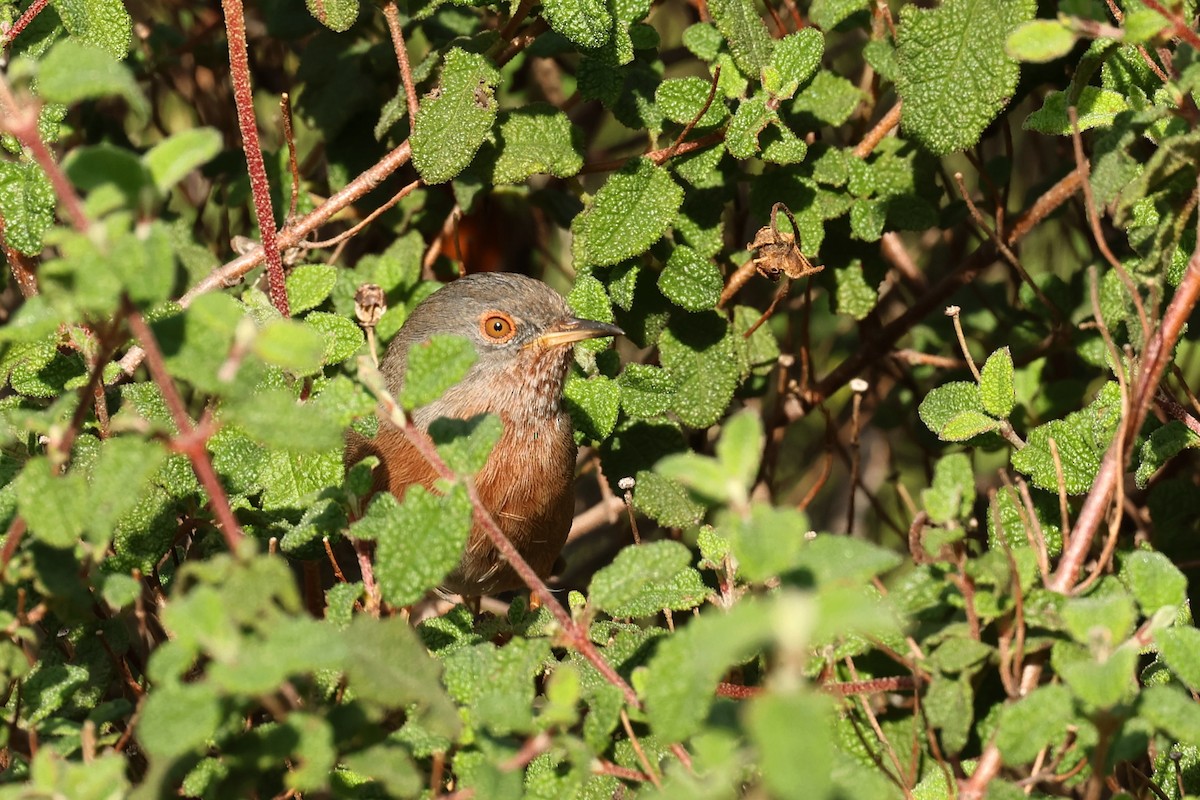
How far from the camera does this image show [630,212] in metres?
3.39

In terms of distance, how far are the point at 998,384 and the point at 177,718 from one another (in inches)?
76.0

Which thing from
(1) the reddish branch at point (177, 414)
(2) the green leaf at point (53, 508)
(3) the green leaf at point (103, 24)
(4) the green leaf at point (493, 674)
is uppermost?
(3) the green leaf at point (103, 24)

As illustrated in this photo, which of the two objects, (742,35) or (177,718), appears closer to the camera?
(177,718)

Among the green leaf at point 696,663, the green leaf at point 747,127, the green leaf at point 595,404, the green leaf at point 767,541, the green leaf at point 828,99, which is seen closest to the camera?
the green leaf at point 696,663

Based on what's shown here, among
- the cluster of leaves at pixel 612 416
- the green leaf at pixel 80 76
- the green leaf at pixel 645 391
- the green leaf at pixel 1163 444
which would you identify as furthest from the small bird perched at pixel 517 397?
the green leaf at pixel 80 76

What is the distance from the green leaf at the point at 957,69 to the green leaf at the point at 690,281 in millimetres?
648

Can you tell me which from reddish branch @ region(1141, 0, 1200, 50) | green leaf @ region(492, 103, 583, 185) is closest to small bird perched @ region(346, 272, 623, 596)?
green leaf @ region(492, 103, 583, 185)

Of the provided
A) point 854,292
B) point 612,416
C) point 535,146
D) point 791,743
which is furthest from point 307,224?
point 791,743

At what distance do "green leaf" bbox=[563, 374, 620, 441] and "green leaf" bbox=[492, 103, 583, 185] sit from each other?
1.95ft

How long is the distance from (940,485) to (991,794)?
1.57 feet

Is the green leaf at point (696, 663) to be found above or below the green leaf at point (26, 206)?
below

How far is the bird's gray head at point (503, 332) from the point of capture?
4.40 m

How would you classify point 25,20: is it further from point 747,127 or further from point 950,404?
point 950,404

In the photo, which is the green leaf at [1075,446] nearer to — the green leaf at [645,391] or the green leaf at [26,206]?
the green leaf at [645,391]
